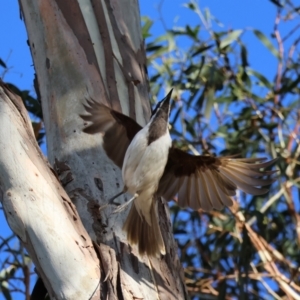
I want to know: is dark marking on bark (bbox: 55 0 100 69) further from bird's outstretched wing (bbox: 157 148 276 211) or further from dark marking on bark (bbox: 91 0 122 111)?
bird's outstretched wing (bbox: 157 148 276 211)

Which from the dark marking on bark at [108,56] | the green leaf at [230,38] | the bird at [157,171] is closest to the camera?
the bird at [157,171]

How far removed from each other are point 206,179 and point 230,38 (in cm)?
163

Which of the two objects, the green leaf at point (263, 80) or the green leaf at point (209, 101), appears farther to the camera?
the green leaf at point (263, 80)

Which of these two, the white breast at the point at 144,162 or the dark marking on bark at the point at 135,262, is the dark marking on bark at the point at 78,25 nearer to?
the white breast at the point at 144,162

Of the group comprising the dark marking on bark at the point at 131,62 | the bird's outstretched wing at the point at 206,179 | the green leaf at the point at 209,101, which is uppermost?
the green leaf at the point at 209,101

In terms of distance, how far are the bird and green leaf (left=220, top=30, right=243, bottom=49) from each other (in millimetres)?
1584

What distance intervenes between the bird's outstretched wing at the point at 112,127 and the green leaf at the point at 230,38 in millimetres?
1692

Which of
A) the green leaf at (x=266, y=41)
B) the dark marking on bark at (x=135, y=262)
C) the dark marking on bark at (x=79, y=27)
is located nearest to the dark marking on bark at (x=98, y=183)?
the dark marking on bark at (x=135, y=262)

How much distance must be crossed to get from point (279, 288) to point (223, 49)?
141cm

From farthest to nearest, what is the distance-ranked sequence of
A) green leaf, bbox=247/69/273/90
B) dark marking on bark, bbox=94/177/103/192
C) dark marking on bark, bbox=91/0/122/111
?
green leaf, bbox=247/69/273/90 < dark marking on bark, bbox=91/0/122/111 < dark marking on bark, bbox=94/177/103/192

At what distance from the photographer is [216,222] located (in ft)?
14.2

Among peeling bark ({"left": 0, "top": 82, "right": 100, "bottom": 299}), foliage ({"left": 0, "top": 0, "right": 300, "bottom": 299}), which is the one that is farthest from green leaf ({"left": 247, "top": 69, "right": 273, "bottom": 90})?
peeling bark ({"left": 0, "top": 82, "right": 100, "bottom": 299})

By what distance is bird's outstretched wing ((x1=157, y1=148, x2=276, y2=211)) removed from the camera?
270 centimetres

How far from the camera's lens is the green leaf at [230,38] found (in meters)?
4.21
